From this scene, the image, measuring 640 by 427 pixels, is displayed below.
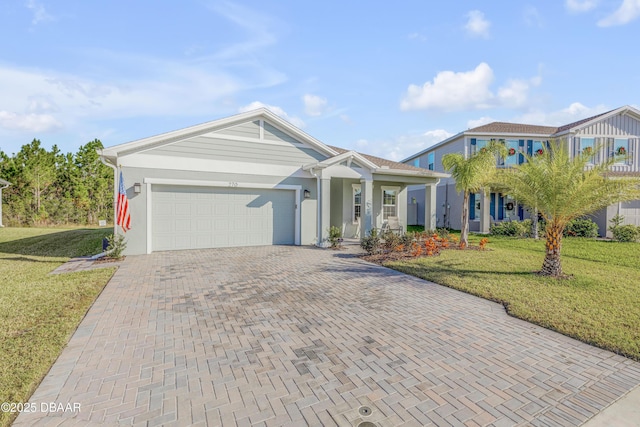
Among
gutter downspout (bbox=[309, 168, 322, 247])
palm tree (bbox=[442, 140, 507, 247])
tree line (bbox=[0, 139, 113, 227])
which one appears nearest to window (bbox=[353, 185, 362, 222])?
gutter downspout (bbox=[309, 168, 322, 247])

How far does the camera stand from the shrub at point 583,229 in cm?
1538

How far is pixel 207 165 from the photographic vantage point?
11211 millimetres

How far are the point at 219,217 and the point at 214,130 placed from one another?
10.7ft

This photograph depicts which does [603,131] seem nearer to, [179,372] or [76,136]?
[179,372]

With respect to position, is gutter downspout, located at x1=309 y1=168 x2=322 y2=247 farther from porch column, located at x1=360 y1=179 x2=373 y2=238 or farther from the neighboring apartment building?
the neighboring apartment building

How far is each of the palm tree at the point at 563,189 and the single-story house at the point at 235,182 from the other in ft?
19.5

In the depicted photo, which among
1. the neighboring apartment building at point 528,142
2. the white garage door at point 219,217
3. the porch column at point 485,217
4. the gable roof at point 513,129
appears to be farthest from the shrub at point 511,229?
the white garage door at point 219,217

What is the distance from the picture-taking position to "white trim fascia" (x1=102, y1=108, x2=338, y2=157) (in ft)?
32.4

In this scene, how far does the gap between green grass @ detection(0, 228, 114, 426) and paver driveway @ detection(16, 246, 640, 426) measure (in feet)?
0.58

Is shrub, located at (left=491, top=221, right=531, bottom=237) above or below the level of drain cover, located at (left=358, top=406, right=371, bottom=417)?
above

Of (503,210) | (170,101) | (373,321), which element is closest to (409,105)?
(503,210)

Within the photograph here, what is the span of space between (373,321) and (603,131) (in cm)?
2259

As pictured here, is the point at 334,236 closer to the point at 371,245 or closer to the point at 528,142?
the point at 371,245

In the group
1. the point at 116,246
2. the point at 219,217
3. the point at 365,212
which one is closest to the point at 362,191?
the point at 365,212
